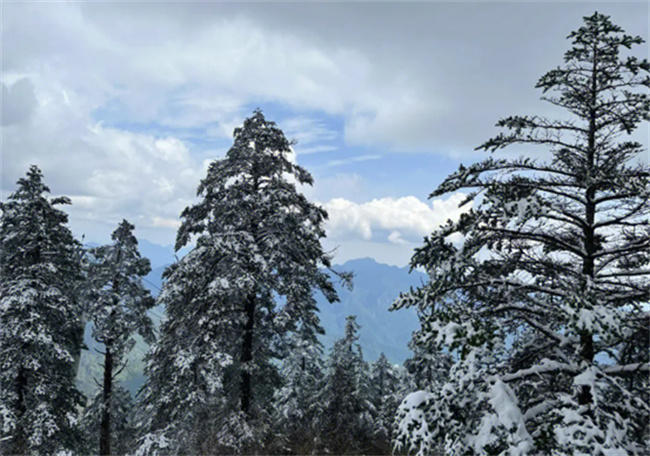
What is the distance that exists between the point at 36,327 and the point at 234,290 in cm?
888

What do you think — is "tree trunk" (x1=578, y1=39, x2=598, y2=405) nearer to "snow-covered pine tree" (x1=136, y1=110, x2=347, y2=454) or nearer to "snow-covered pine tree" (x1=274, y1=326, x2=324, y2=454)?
"snow-covered pine tree" (x1=136, y1=110, x2=347, y2=454)

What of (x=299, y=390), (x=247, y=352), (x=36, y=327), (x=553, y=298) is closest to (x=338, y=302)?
(x=247, y=352)

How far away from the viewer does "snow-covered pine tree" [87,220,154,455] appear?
18.2 m

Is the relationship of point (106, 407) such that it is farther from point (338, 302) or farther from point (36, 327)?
point (338, 302)

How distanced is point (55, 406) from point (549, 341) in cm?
1773

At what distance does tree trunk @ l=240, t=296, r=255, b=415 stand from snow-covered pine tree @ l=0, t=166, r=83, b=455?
737 centimetres

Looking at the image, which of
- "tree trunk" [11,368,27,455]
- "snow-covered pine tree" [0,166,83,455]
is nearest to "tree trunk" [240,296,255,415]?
"snow-covered pine tree" [0,166,83,455]

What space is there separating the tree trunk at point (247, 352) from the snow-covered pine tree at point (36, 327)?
24.2ft

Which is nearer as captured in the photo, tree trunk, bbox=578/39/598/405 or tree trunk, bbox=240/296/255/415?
tree trunk, bbox=578/39/598/405

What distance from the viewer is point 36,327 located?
1570 cm

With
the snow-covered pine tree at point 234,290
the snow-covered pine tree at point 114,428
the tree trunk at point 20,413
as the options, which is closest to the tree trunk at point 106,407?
the snow-covered pine tree at point 114,428

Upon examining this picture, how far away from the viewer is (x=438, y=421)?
5.95 metres

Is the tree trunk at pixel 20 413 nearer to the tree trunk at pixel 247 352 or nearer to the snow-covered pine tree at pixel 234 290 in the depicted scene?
the snow-covered pine tree at pixel 234 290

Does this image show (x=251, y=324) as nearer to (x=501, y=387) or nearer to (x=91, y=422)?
(x=501, y=387)
